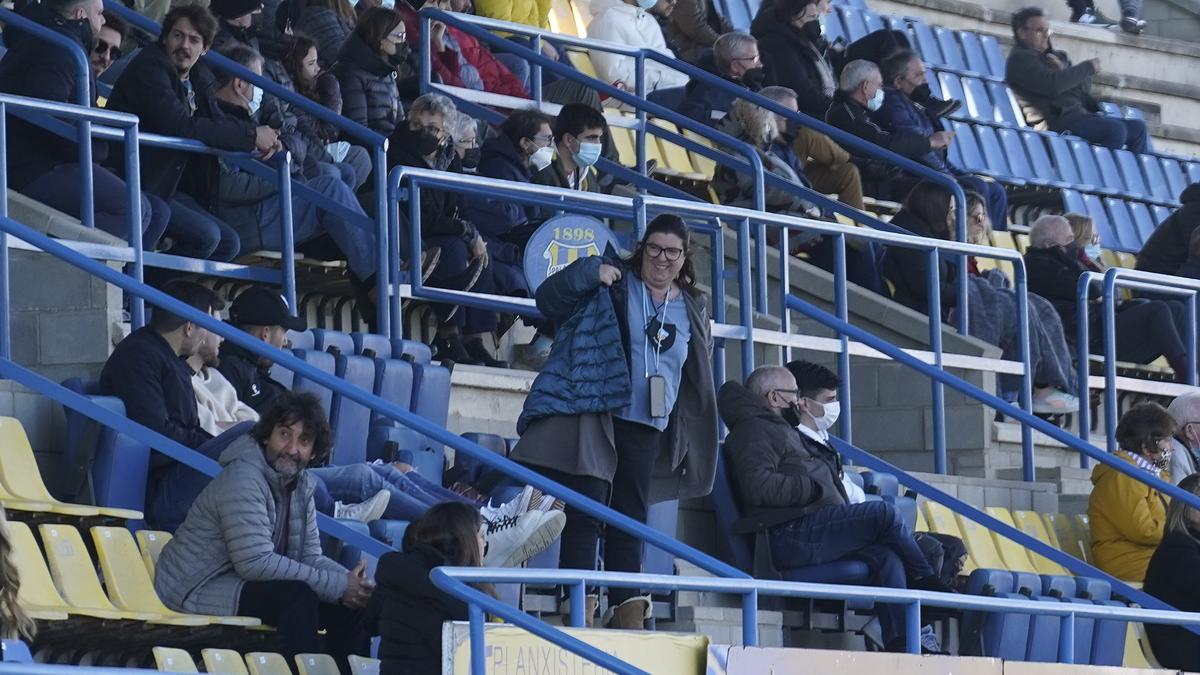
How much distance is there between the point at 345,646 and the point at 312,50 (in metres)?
4.78

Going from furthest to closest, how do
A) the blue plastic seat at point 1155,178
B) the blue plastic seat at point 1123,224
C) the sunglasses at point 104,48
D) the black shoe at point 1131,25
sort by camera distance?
the black shoe at point 1131,25 → the blue plastic seat at point 1155,178 → the blue plastic seat at point 1123,224 → the sunglasses at point 104,48

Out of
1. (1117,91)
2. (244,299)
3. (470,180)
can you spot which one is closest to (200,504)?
(244,299)

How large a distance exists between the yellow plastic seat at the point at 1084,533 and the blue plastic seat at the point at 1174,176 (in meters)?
8.22

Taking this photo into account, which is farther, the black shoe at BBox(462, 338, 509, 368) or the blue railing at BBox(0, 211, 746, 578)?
the black shoe at BBox(462, 338, 509, 368)

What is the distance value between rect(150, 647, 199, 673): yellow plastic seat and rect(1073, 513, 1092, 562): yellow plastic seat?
16.8 feet

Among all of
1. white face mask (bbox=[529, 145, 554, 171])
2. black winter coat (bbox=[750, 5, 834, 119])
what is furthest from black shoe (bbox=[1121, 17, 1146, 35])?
white face mask (bbox=[529, 145, 554, 171])

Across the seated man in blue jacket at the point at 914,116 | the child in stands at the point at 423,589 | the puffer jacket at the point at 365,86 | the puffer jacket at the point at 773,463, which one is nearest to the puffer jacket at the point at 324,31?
the puffer jacket at the point at 365,86

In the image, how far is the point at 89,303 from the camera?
10414 mm

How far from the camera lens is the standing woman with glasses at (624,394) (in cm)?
991

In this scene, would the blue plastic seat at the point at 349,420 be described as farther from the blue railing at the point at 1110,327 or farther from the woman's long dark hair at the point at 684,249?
the blue railing at the point at 1110,327

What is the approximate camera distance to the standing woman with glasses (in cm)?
991

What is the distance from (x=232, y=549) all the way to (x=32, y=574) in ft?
2.19

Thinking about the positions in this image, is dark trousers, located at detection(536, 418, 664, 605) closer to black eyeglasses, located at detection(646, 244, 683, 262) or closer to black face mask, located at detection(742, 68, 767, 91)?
black eyeglasses, located at detection(646, 244, 683, 262)

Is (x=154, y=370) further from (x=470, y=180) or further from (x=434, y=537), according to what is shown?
(x=470, y=180)
